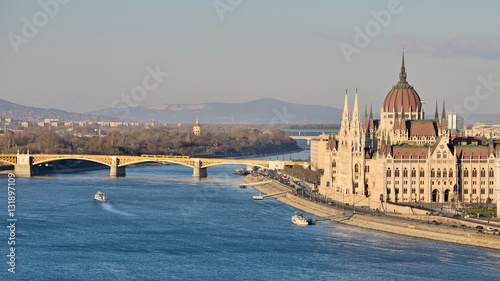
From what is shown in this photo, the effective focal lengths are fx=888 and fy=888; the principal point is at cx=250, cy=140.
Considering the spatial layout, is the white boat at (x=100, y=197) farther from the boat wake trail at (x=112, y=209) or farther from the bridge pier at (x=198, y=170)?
the bridge pier at (x=198, y=170)

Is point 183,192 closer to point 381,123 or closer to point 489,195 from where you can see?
point 381,123

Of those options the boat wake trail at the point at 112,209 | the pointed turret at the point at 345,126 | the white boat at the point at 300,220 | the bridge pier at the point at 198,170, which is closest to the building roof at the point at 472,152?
the pointed turret at the point at 345,126

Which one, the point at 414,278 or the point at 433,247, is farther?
the point at 433,247

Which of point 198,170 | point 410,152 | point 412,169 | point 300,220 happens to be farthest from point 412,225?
point 198,170

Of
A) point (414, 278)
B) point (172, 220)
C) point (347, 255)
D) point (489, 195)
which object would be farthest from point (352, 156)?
point (414, 278)

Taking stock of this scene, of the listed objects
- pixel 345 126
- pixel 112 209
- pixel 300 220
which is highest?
pixel 345 126

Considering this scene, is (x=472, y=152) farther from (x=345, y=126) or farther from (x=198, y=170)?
(x=198, y=170)
